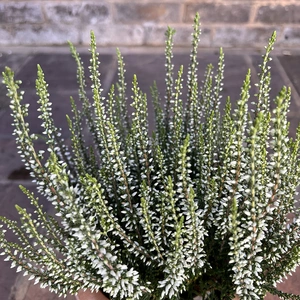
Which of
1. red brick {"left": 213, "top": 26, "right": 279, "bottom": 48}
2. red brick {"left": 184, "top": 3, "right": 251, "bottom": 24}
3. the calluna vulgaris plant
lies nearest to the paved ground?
red brick {"left": 213, "top": 26, "right": 279, "bottom": 48}

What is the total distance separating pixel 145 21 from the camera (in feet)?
11.5

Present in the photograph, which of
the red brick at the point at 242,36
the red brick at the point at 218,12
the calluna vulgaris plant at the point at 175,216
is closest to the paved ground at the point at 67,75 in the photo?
the red brick at the point at 242,36

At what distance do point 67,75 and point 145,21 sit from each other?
0.97 metres

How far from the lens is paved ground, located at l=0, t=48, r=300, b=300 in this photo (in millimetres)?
2314

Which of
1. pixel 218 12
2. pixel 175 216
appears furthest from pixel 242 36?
pixel 175 216

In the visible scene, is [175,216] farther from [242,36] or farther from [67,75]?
[242,36]

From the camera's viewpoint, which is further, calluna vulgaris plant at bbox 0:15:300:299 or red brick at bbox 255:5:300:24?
red brick at bbox 255:5:300:24

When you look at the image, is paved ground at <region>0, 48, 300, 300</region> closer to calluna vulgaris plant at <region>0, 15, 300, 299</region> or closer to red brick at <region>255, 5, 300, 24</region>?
red brick at <region>255, 5, 300, 24</region>

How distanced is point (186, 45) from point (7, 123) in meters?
1.97

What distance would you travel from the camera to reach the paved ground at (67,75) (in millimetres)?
2314

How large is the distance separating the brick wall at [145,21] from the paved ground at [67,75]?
0.14 meters

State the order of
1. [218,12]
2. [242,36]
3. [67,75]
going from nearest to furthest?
1. [67,75]
2. [218,12]
3. [242,36]

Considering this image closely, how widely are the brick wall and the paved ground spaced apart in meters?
0.14

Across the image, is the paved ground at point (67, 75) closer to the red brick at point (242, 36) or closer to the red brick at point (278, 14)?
the red brick at point (242, 36)
